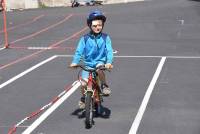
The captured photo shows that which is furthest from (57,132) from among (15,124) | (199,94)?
(199,94)

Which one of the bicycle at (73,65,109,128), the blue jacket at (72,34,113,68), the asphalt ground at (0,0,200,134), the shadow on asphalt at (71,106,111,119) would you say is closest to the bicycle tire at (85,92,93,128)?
the bicycle at (73,65,109,128)

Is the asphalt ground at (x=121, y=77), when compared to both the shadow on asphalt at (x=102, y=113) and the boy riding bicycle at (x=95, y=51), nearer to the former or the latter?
the shadow on asphalt at (x=102, y=113)

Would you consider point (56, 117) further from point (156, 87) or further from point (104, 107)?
point (156, 87)

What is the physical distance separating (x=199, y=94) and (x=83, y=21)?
1931cm

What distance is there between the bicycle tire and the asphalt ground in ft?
0.46

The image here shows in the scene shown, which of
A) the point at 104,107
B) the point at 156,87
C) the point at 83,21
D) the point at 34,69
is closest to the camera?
the point at 104,107

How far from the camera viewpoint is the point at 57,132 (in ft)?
34.9

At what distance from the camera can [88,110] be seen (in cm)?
1052

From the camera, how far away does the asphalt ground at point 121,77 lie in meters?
11.2

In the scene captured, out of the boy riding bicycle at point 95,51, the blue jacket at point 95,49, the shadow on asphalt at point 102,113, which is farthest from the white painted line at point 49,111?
the blue jacket at point 95,49

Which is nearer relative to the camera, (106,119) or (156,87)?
(106,119)

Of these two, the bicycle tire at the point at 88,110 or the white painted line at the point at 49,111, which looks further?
the white painted line at the point at 49,111

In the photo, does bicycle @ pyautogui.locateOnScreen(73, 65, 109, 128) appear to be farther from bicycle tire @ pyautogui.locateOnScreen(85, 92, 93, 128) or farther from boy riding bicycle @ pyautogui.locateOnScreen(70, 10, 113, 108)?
boy riding bicycle @ pyautogui.locateOnScreen(70, 10, 113, 108)

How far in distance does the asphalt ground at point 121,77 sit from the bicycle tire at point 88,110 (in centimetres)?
14
